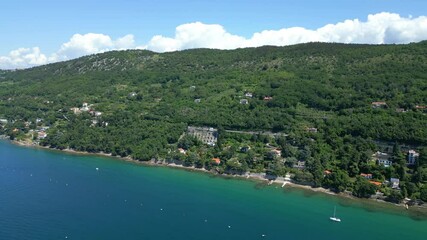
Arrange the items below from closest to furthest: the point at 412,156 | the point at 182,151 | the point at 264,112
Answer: the point at 412,156 → the point at 182,151 → the point at 264,112

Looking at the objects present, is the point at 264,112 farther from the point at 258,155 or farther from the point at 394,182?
the point at 394,182

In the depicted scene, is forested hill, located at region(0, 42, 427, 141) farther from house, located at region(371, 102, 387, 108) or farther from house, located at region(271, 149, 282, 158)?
house, located at region(271, 149, 282, 158)

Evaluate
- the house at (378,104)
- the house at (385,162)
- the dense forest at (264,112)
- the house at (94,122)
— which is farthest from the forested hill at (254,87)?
the house at (385,162)

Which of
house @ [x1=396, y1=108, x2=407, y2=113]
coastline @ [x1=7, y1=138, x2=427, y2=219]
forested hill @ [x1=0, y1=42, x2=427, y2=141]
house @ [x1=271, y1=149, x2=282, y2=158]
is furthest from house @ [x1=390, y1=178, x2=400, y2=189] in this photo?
house @ [x1=396, y1=108, x2=407, y2=113]

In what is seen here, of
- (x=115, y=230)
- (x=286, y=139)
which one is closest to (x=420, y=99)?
(x=286, y=139)

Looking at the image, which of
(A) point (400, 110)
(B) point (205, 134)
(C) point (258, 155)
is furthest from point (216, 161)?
(A) point (400, 110)

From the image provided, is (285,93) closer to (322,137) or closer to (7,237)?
(322,137)
